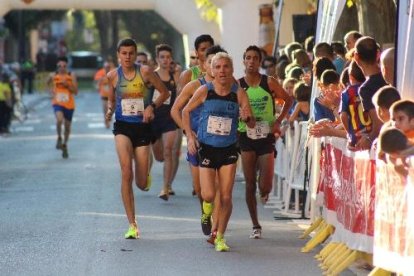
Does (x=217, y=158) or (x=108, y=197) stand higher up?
(x=217, y=158)

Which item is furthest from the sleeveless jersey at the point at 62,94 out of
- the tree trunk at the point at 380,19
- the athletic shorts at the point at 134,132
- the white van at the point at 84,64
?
the white van at the point at 84,64

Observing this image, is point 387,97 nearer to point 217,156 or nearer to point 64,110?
point 217,156

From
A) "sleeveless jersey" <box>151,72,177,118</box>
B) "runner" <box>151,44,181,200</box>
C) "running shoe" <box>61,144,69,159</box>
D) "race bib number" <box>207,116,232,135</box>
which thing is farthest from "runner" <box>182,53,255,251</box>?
"running shoe" <box>61,144,69,159</box>

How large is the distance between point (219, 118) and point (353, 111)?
1548mm

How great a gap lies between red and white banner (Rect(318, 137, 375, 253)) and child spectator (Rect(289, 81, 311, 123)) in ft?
10.4

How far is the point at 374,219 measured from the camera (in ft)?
32.0

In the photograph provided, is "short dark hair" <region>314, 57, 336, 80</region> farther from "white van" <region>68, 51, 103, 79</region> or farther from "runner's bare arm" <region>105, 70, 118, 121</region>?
"white van" <region>68, 51, 103, 79</region>

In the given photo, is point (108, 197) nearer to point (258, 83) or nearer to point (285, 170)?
point (285, 170)

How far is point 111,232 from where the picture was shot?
44.6ft

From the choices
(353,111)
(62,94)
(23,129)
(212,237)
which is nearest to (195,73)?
(212,237)

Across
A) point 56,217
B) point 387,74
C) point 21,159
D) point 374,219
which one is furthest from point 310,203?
point 21,159

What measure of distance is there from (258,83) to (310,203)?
2.02 metres

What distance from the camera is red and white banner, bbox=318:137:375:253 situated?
10016mm

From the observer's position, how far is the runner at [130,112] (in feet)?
44.0
